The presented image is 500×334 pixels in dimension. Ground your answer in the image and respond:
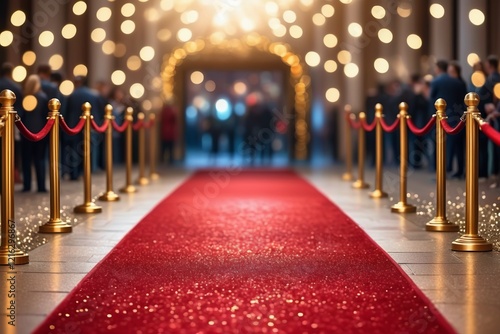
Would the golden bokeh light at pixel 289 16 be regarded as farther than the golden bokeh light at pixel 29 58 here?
Yes

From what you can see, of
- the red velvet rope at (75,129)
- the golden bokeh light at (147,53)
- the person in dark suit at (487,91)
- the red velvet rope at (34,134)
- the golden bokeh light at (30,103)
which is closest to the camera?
the red velvet rope at (34,134)

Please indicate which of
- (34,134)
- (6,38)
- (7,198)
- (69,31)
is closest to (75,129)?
(34,134)

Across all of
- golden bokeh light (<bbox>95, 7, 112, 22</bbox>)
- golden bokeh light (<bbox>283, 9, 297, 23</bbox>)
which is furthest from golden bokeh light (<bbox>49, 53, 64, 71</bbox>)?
golden bokeh light (<bbox>283, 9, 297, 23</bbox>)

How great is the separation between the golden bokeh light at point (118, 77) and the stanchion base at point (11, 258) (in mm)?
17414

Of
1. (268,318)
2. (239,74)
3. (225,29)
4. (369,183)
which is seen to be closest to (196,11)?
(225,29)

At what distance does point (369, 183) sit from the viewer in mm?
15758

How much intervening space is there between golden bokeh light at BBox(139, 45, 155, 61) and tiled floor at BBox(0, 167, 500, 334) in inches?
438

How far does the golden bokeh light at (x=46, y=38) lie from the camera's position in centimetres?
2147

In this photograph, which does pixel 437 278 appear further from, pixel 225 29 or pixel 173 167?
pixel 225 29

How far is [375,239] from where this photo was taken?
27.1ft

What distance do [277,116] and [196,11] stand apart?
3.43 meters

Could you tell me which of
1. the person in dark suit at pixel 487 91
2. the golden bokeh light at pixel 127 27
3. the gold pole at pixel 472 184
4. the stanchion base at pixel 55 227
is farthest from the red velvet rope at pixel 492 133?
the golden bokeh light at pixel 127 27

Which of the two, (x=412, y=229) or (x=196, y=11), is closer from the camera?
(x=412, y=229)

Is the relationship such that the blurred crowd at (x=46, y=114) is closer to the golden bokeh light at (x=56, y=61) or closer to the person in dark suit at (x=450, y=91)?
the golden bokeh light at (x=56, y=61)
